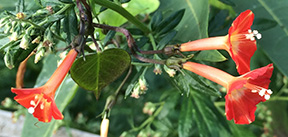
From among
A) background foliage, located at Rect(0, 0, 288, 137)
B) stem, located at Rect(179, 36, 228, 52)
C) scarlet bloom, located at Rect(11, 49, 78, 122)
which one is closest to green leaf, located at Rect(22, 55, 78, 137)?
background foliage, located at Rect(0, 0, 288, 137)

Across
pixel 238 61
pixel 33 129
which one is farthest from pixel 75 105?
pixel 238 61

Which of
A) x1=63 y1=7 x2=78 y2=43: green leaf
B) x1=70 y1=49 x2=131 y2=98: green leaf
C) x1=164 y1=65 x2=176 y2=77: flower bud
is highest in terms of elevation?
x1=63 y1=7 x2=78 y2=43: green leaf

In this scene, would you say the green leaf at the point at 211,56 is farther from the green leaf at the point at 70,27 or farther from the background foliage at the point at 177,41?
the green leaf at the point at 70,27

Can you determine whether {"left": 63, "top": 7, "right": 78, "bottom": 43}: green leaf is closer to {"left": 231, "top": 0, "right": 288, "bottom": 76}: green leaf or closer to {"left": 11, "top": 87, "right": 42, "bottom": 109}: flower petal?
{"left": 11, "top": 87, "right": 42, "bottom": 109}: flower petal

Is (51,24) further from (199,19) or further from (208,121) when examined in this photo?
(208,121)

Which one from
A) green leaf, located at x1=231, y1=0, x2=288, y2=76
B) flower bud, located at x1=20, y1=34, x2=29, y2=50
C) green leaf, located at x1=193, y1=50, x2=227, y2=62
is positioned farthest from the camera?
green leaf, located at x1=231, y1=0, x2=288, y2=76

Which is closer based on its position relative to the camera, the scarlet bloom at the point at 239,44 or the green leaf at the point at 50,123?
the scarlet bloom at the point at 239,44

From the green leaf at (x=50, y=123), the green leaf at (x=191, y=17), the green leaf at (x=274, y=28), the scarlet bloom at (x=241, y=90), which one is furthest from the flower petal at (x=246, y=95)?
the green leaf at (x=50, y=123)
